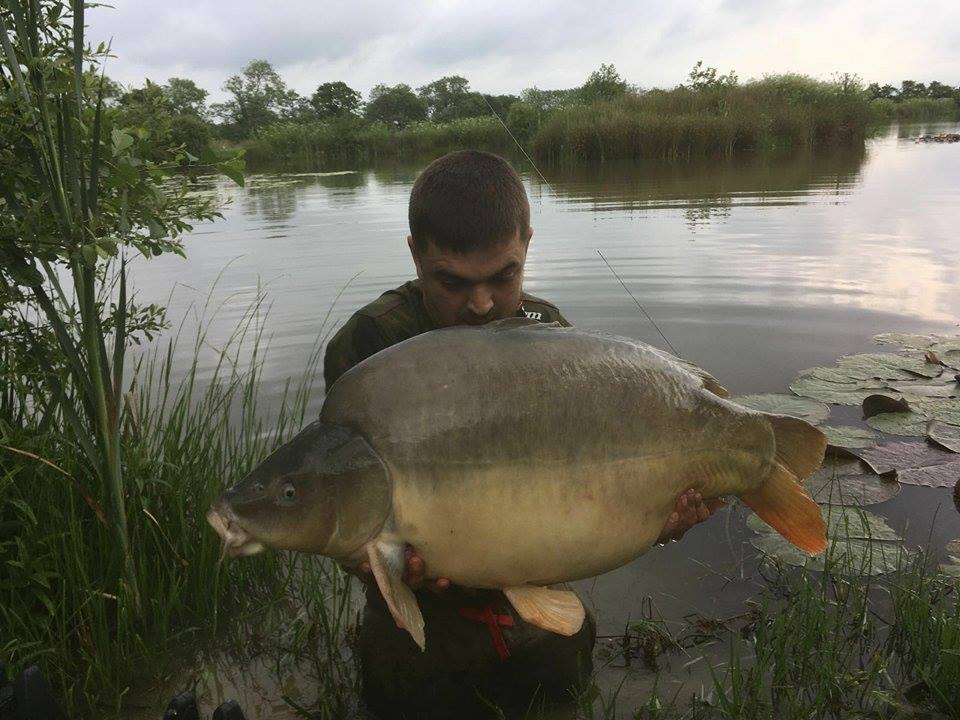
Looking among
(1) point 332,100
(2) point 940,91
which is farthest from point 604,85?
(2) point 940,91

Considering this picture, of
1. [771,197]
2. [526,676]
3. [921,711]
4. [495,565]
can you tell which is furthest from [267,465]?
[771,197]

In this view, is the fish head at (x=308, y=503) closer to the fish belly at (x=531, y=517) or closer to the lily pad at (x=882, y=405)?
the fish belly at (x=531, y=517)

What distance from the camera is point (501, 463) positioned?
5.25 ft

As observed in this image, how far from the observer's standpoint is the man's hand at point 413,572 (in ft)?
5.32

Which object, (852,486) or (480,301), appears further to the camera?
(852,486)

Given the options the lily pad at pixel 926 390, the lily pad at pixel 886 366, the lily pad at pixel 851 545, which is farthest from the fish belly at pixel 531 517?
the lily pad at pixel 886 366

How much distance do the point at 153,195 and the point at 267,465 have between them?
43.6 inches

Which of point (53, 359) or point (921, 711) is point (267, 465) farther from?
point (921, 711)

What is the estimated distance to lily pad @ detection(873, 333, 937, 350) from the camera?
18.0 feet

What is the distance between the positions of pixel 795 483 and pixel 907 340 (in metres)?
4.52

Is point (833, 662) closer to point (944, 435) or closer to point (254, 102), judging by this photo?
point (944, 435)

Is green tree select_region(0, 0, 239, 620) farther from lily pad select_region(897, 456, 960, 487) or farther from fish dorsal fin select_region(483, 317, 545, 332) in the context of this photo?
lily pad select_region(897, 456, 960, 487)

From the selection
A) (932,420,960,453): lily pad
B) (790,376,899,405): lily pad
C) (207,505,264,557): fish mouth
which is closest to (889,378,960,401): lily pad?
(790,376,899,405): lily pad

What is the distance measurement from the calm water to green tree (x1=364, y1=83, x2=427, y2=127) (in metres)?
60.5
